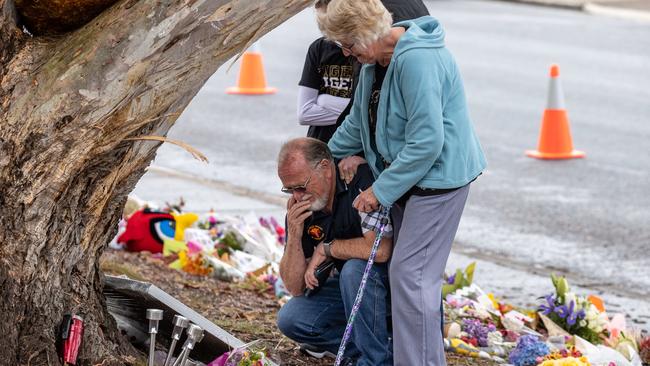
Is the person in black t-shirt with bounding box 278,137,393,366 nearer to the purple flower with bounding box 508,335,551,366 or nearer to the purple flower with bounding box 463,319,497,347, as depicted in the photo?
the purple flower with bounding box 508,335,551,366

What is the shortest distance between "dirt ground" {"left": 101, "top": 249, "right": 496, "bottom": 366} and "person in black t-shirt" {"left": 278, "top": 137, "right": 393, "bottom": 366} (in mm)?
317

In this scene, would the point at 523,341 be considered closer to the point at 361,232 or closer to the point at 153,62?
the point at 361,232

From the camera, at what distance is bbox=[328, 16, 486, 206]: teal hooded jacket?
13.1 ft

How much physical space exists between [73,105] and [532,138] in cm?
772

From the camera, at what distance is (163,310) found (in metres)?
4.45

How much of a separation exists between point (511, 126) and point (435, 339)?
7.25m

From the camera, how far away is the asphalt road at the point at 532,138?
7.52 metres

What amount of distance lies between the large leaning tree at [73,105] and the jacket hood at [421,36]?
48 cm

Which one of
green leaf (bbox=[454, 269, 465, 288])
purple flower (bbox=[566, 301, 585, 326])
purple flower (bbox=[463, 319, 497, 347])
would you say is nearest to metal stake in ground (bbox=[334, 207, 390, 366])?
purple flower (bbox=[463, 319, 497, 347])

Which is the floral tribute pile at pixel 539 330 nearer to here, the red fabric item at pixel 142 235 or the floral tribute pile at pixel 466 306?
the floral tribute pile at pixel 466 306

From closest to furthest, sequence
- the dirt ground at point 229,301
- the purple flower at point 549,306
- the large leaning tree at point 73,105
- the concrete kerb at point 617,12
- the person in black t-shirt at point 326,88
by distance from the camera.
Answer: the large leaning tree at point 73,105 → the dirt ground at point 229,301 → the person in black t-shirt at point 326,88 → the purple flower at point 549,306 → the concrete kerb at point 617,12

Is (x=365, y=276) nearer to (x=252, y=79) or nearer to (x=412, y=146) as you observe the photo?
(x=412, y=146)

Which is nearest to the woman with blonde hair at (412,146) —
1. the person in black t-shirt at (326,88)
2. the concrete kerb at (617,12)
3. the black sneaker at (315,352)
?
the black sneaker at (315,352)

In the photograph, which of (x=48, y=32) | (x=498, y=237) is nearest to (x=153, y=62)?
(x=48, y=32)
